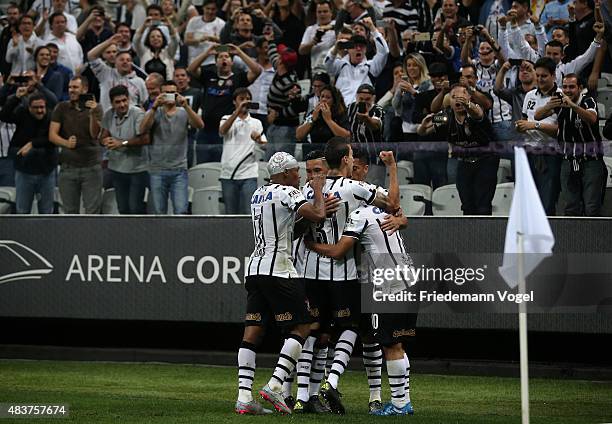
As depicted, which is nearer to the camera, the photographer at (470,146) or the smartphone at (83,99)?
the photographer at (470,146)

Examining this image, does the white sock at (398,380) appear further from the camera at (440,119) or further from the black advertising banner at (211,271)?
the camera at (440,119)

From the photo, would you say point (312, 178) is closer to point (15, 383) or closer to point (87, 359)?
point (15, 383)

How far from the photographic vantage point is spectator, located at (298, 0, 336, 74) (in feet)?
57.8

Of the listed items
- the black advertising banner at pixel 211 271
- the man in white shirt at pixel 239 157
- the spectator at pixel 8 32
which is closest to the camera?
the black advertising banner at pixel 211 271

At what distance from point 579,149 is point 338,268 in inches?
168

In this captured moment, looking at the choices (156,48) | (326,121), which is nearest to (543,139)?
(326,121)

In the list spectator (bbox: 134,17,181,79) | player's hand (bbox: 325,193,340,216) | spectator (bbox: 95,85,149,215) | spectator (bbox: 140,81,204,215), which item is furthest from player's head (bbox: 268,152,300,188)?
spectator (bbox: 134,17,181,79)

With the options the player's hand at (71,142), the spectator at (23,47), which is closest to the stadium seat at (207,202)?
the player's hand at (71,142)

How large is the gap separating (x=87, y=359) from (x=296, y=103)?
4.84 meters

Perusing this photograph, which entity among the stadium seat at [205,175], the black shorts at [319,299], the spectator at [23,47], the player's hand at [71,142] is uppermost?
the spectator at [23,47]

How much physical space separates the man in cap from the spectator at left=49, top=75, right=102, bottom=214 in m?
3.49

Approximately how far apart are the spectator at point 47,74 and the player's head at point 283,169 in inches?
333

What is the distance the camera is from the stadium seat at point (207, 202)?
1533 cm

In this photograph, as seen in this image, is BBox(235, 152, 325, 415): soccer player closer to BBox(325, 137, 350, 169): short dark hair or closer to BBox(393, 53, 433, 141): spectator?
BBox(325, 137, 350, 169): short dark hair
